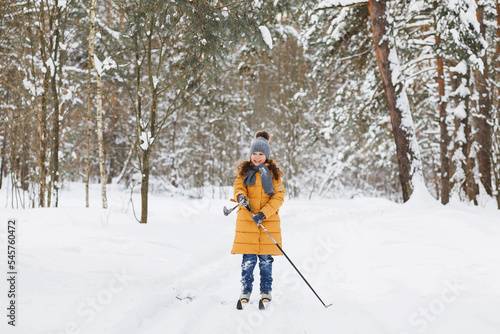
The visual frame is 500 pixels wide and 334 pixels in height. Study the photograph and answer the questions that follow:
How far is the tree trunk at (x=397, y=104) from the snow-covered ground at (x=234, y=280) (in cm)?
259

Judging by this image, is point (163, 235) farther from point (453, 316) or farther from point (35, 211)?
point (453, 316)

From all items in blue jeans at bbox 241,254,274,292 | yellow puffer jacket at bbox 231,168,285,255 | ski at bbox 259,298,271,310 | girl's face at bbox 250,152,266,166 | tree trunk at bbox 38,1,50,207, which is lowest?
ski at bbox 259,298,271,310

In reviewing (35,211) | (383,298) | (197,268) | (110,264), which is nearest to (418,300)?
(383,298)

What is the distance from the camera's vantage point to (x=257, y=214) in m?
3.34

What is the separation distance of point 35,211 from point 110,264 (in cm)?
338

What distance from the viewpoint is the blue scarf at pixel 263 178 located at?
11.5ft

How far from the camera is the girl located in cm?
341

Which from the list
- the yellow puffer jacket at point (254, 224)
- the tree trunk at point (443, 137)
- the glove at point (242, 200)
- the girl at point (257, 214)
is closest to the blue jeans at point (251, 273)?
the girl at point (257, 214)

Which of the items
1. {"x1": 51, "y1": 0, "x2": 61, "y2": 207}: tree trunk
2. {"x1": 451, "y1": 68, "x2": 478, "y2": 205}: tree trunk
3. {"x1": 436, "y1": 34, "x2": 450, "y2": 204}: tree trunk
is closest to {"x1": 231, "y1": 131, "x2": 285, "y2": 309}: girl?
{"x1": 51, "y1": 0, "x2": 61, "y2": 207}: tree trunk

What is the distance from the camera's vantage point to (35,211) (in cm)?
606

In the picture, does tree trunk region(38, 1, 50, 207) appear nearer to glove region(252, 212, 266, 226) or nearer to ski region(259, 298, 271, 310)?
glove region(252, 212, 266, 226)

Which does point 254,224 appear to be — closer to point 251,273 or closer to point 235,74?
point 251,273

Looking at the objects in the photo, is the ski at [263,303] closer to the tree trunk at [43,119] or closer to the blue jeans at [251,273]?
the blue jeans at [251,273]

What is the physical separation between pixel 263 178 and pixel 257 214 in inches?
16.4
